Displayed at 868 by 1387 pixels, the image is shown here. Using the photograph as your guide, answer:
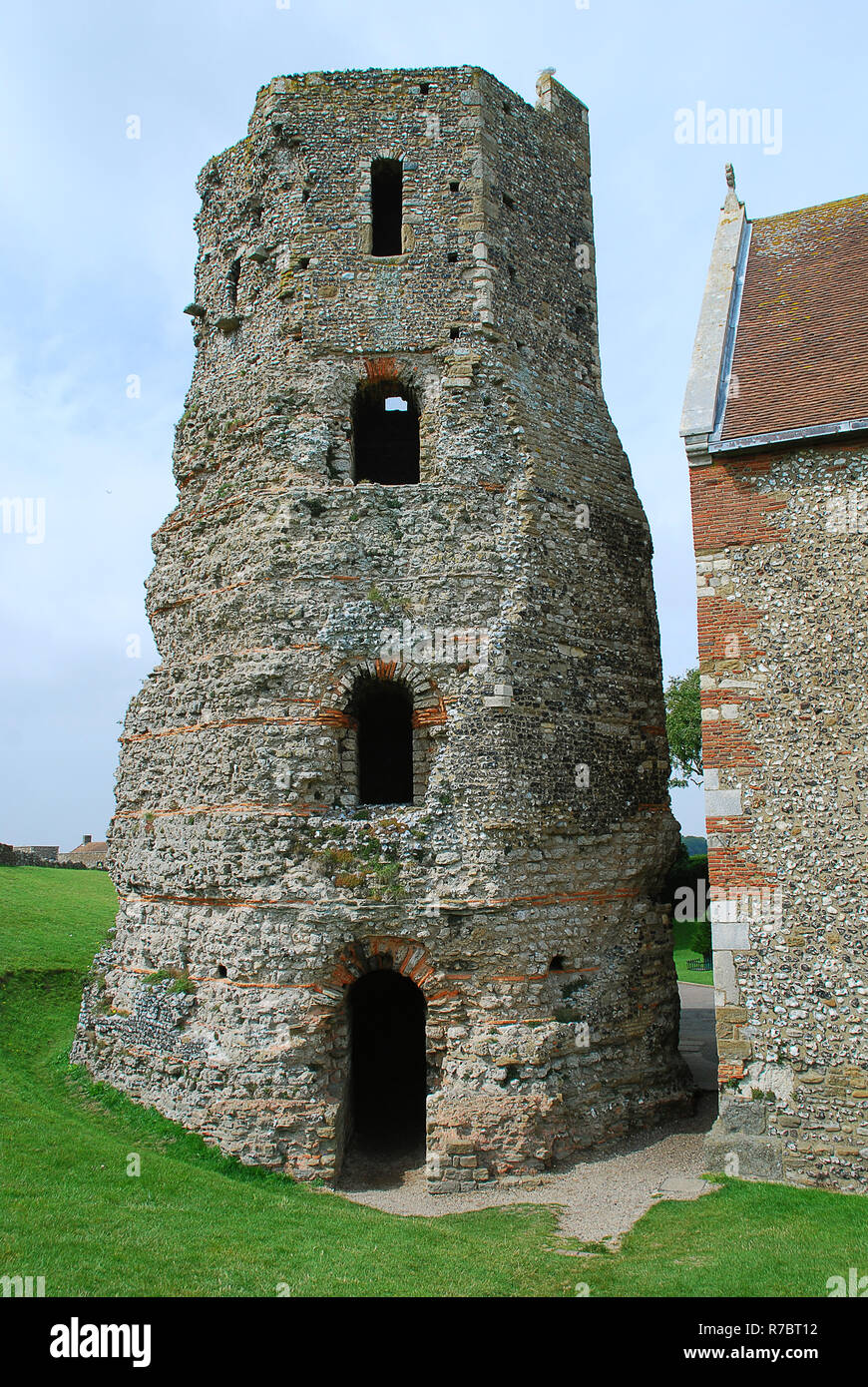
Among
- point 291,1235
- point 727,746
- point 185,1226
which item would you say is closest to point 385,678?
point 727,746

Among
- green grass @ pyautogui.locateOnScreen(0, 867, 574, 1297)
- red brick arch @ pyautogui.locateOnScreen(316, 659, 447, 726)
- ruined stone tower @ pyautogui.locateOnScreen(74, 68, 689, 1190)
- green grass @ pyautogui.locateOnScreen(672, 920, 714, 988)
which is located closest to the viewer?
green grass @ pyautogui.locateOnScreen(0, 867, 574, 1297)

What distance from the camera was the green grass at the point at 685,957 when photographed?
23.7 meters

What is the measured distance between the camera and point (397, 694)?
1181 cm

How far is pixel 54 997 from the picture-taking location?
46.4 feet

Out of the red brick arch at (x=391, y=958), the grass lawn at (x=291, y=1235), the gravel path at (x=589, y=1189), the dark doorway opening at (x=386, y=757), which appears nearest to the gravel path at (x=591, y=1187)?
the gravel path at (x=589, y=1189)

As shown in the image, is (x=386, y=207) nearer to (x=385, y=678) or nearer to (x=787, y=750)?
(x=385, y=678)

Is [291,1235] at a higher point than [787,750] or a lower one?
lower

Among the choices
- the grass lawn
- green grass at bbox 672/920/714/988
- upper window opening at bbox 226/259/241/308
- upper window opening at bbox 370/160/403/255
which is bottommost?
green grass at bbox 672/920/714/988

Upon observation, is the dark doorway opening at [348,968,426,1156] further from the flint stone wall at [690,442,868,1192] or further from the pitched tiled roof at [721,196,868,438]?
the pitched tiled roof at [721,196,868,438]

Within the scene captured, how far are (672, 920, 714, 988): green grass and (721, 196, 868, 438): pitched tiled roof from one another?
14.2 meters

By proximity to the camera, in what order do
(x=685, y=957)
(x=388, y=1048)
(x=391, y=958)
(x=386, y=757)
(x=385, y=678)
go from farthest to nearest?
1. (x=685, y=957)
2. (x=386, y=757)
3. (x=388, y=1048)
4. (x=385, y=678)
5. (x=391, y=958)

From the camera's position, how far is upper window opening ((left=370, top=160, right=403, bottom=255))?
1311cm

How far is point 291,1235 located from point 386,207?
13353 mm

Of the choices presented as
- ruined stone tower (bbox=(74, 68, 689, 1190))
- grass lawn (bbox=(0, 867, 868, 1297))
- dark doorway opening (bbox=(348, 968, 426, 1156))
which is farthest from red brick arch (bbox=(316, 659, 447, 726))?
grass lawn (bbox=(0, 867, 868, 1297))
